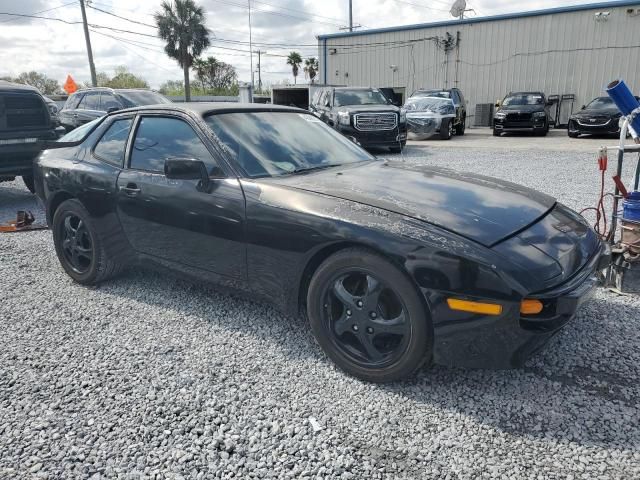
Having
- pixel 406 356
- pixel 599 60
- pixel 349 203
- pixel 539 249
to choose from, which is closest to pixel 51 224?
pixel 349 203

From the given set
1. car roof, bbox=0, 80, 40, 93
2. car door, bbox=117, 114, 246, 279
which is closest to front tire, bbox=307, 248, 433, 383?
car door, bbox=117, 114, 246, 279

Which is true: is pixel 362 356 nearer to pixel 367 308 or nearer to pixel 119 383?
pixel 367 308

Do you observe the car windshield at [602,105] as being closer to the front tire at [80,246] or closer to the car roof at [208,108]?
the car roof at [208,108]

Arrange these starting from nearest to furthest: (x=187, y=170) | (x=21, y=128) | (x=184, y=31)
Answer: (x=187, y=170) < (x=21, y=128) < (x=184, y=31)

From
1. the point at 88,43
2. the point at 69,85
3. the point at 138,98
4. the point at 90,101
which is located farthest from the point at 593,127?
the point at 88,43

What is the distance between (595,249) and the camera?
8.87 feet

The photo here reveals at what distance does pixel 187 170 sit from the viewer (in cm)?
Result: 294

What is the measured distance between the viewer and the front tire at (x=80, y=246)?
3824 millimetres

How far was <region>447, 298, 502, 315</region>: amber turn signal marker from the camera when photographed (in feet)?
7.11

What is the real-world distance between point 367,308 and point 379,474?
2.58ft

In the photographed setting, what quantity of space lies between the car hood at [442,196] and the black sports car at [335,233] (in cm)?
1

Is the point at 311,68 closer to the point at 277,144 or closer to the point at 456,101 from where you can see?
the point at 456,101

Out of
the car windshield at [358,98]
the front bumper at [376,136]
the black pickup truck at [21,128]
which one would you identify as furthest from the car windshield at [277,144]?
the car windshield at [358,98]

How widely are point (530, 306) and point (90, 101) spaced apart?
12.4 meters
